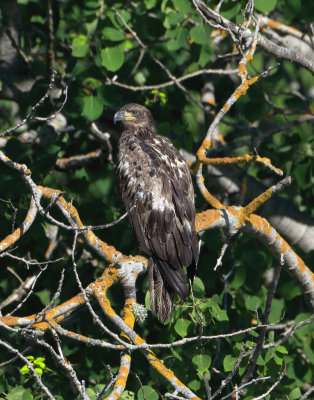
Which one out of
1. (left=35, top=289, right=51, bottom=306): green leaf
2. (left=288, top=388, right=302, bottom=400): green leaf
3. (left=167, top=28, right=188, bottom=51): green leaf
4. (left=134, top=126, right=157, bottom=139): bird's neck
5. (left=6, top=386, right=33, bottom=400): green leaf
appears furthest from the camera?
(left=134, top=126, right=157, bottom=139): bird's neck

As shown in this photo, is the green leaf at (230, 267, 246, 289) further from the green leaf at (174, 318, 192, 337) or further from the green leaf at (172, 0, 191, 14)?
the green leaf at (172, 0, 191, 14)

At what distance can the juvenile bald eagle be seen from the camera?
4.70 meters

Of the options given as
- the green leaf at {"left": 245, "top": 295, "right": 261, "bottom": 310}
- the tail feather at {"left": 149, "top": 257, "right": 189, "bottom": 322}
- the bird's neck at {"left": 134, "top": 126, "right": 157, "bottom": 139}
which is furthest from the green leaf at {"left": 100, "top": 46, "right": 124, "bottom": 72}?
the green leaf at {"left": 245, "top": 295, "right": 261, "bottom": 310}

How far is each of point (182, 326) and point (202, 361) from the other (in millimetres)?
302

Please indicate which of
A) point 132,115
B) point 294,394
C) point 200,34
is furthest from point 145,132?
point 294,394

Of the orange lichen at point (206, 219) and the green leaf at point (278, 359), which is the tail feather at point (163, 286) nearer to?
the orange lichen at point (206, 219)

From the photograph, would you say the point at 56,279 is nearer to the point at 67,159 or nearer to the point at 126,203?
the point at 126,203

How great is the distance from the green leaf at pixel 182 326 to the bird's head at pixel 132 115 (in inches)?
75.3

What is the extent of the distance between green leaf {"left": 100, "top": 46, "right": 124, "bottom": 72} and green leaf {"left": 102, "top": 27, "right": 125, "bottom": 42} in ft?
0.23

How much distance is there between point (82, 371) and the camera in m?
5.19

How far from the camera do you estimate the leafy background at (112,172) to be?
4562 millimetres

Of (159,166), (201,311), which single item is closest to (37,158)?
(159,166)

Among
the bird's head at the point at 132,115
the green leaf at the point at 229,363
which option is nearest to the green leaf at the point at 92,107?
the bird's head at the point at 132,115

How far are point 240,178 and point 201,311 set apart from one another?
180 cm
